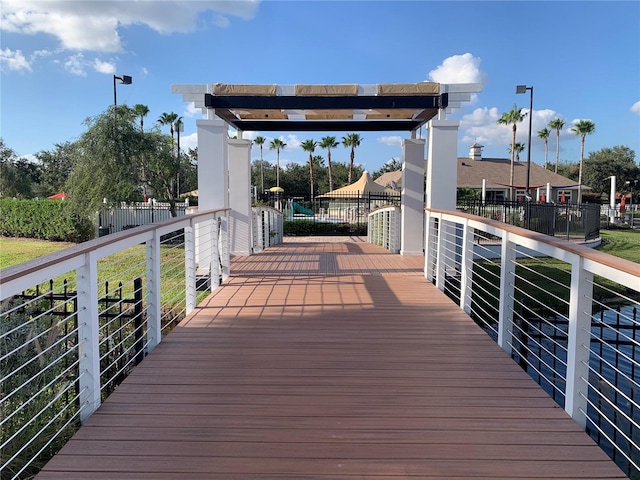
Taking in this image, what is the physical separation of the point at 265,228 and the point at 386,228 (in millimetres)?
2968

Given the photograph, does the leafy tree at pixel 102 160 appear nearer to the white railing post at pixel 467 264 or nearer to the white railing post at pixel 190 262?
the white railing post at pixel 190 262

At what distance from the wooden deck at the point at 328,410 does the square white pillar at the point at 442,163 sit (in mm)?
3017

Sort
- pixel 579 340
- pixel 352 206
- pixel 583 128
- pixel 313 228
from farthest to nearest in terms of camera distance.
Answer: pixel 583 128 → pixel 352 206 → pixel 313 228 → pixel 579 340

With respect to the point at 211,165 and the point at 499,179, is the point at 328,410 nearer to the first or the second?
the point at 211,165

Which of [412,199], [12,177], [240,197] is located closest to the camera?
[412,199]

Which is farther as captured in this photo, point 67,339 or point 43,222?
point 43,222

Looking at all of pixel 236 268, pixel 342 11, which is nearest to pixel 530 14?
pixel 342 11

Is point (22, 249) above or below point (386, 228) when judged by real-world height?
below

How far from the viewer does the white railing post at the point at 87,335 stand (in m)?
2.54

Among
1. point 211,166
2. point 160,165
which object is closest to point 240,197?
point 211,166

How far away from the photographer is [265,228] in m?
11.4

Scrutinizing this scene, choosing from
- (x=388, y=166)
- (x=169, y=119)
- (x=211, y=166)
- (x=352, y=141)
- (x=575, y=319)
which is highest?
(x=169, y=119)

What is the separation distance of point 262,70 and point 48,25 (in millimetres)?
8908

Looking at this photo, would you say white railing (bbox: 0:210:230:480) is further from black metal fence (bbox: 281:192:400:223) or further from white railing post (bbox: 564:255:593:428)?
black metal fence (bbox: 281:192:400:223)
